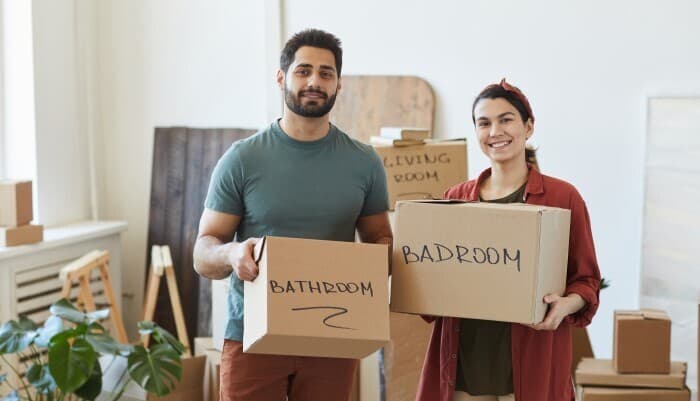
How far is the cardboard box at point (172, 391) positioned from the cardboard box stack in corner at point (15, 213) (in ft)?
2.88

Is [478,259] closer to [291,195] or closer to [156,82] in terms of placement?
[291,195]

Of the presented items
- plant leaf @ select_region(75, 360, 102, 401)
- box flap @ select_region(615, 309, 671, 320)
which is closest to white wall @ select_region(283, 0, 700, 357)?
box flap @ select_region(615, 309, 671, 320)

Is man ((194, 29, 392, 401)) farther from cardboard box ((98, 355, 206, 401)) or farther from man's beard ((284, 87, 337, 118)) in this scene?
cardboard box ((98, 355, 206, 401))

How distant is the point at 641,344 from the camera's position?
3.18m

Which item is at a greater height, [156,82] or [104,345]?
[156,82]

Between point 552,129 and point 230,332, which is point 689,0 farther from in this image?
point 230,332

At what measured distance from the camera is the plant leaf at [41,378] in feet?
9.09

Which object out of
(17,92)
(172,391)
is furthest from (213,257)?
(17,92)

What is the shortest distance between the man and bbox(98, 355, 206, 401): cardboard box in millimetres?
1003

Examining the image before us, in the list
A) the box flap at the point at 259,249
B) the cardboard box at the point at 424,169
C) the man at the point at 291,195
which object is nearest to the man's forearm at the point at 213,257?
the man at the point at 291,195

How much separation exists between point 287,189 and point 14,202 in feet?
6.70

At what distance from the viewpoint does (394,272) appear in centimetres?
204

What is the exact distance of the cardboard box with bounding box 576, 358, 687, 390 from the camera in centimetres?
315

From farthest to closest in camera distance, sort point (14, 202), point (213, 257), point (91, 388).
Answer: point (14, 202) < point (91, 388) < point (213, 257)
